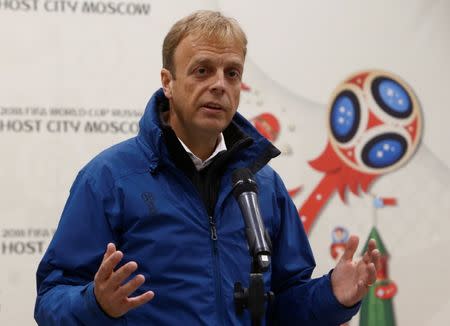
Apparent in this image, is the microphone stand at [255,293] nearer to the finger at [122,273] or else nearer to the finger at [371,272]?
the finger at [122,273]

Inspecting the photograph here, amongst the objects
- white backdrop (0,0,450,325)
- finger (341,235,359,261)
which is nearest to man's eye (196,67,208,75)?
finger (341,235,359,261)

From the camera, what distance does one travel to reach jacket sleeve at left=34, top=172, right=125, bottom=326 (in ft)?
6.27

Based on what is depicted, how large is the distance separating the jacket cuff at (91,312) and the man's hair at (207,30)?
69 cm

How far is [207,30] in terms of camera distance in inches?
81.7

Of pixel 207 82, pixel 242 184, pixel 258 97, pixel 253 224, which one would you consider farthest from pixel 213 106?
pixel 258 97

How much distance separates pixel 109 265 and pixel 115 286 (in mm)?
58

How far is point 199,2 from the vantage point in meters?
3.02

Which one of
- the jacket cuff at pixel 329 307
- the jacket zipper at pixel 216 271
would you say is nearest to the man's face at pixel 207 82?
the jacket zipper at pixel 216 271

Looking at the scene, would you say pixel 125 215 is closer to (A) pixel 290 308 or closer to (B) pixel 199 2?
(A) pixel 290 308

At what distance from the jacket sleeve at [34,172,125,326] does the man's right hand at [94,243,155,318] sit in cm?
17

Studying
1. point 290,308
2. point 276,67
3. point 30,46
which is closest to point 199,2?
point 276,67

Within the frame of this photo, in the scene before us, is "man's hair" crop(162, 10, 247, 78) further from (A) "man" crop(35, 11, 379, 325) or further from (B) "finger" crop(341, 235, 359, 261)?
(B) "finger" crop(341, 235, 359, 261)

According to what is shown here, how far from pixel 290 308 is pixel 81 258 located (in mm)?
623

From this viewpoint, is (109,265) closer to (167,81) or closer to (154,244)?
(154,244)
